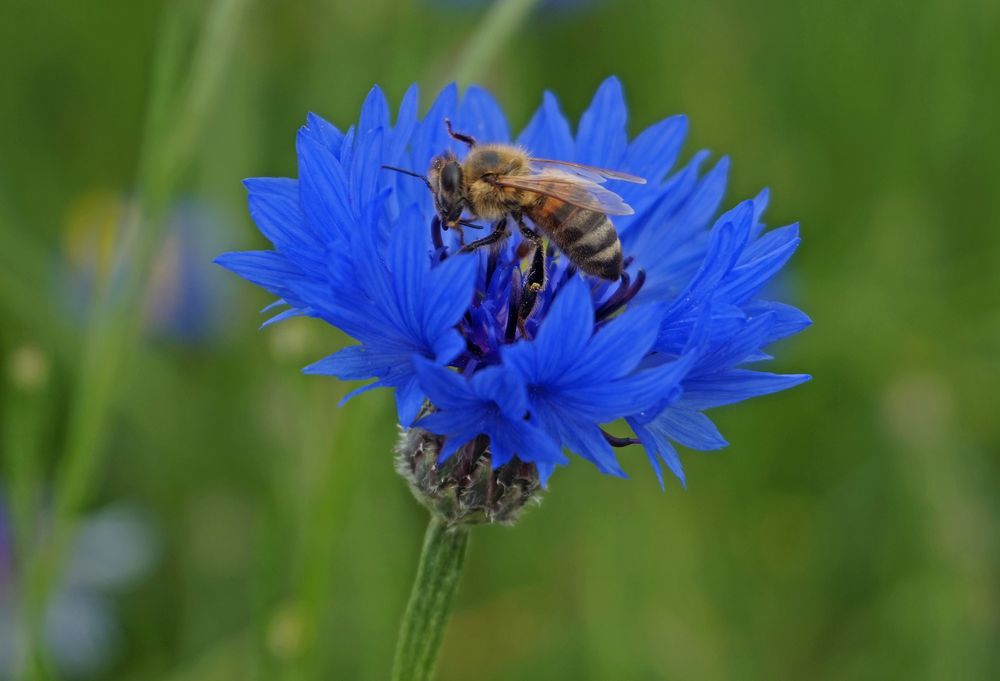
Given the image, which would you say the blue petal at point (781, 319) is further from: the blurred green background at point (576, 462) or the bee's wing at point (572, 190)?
the blurred green background at point (576, 462)

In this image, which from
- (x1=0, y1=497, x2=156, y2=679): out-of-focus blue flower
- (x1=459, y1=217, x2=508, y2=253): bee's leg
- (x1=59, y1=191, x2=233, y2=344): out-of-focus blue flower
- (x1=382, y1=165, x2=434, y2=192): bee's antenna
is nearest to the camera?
(x1=382, y1=165, x2=434, y2=192): bee's antenna

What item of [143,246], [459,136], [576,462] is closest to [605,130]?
[459,136]

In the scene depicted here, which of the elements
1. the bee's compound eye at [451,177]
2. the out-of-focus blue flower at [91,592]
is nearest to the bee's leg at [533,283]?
the bee's compound eye at [451,177]

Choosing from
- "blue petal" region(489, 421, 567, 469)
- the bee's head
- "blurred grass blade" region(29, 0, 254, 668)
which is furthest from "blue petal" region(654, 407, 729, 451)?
"blurred grass blade" region(29, 0, 254, 668)

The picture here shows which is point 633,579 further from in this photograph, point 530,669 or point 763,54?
point 763,54

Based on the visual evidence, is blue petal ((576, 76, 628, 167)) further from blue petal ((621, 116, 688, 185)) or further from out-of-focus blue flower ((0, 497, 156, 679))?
out-of-focus blue flower ((0, 497, 156, 679))

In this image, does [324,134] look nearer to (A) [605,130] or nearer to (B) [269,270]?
(B) [269,270]
